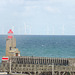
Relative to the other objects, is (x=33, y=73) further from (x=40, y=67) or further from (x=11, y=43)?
(x=11, y=43)

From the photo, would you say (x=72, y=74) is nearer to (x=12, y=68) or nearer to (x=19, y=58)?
(x=12, y=68)

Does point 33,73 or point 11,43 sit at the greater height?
point 11,43

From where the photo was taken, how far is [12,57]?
53.5 metres

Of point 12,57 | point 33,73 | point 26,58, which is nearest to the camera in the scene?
point 33,73

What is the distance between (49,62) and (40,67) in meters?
13.2

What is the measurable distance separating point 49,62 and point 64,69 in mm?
13155

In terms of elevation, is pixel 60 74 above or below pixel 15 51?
below

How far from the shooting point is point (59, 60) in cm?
5588

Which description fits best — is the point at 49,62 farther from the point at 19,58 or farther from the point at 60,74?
the point at 60,74

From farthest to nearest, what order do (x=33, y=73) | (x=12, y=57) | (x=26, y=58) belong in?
(x=26, y=58) → (x=12, y=57) → (x=33, y=73)

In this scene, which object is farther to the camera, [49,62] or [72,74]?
[49,62]

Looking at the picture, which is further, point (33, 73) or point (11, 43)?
point (11, 43)

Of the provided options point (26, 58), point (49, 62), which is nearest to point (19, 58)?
point (26, 58)

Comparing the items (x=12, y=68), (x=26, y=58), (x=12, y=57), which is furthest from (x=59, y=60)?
(x=12, y=68)
